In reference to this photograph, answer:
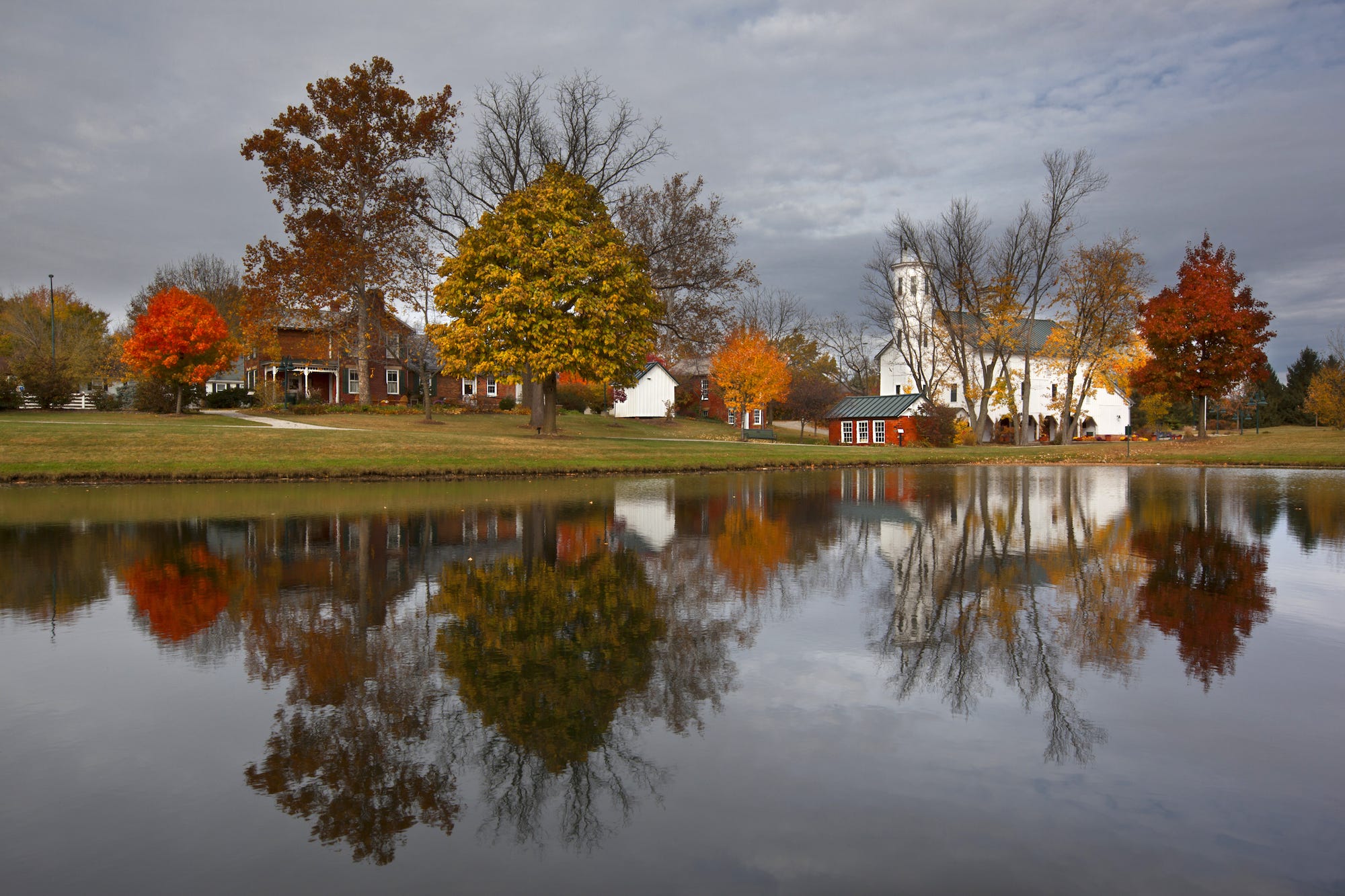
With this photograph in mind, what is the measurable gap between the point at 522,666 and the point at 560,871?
2.69 metres

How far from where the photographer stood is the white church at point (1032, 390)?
A: 249ft

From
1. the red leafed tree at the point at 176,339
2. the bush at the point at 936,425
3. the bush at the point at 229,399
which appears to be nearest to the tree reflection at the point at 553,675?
the red leafed tree at the point at 176,339

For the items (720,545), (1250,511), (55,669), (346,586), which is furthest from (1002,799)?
(1250,511)

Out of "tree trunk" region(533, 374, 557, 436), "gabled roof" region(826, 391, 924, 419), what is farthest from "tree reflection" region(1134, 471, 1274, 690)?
"gabled roof" region(826, 391, 924, 419)

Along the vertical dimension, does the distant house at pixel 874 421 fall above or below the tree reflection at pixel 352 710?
above

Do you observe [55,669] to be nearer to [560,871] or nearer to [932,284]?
[560,871]

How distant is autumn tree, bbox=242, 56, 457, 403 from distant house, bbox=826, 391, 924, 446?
37182mm

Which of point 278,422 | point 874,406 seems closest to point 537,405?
point 278,422

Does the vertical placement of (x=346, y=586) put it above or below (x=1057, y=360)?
below

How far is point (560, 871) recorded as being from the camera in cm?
371

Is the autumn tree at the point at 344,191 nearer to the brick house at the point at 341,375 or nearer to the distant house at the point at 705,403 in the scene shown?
the brick house at the point at 341,375

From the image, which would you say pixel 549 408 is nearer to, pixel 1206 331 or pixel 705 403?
pixel 1206 331

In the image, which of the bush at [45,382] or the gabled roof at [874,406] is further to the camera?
the gabled roof at [874,406]

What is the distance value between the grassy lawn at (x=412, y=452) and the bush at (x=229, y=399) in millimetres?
7431
